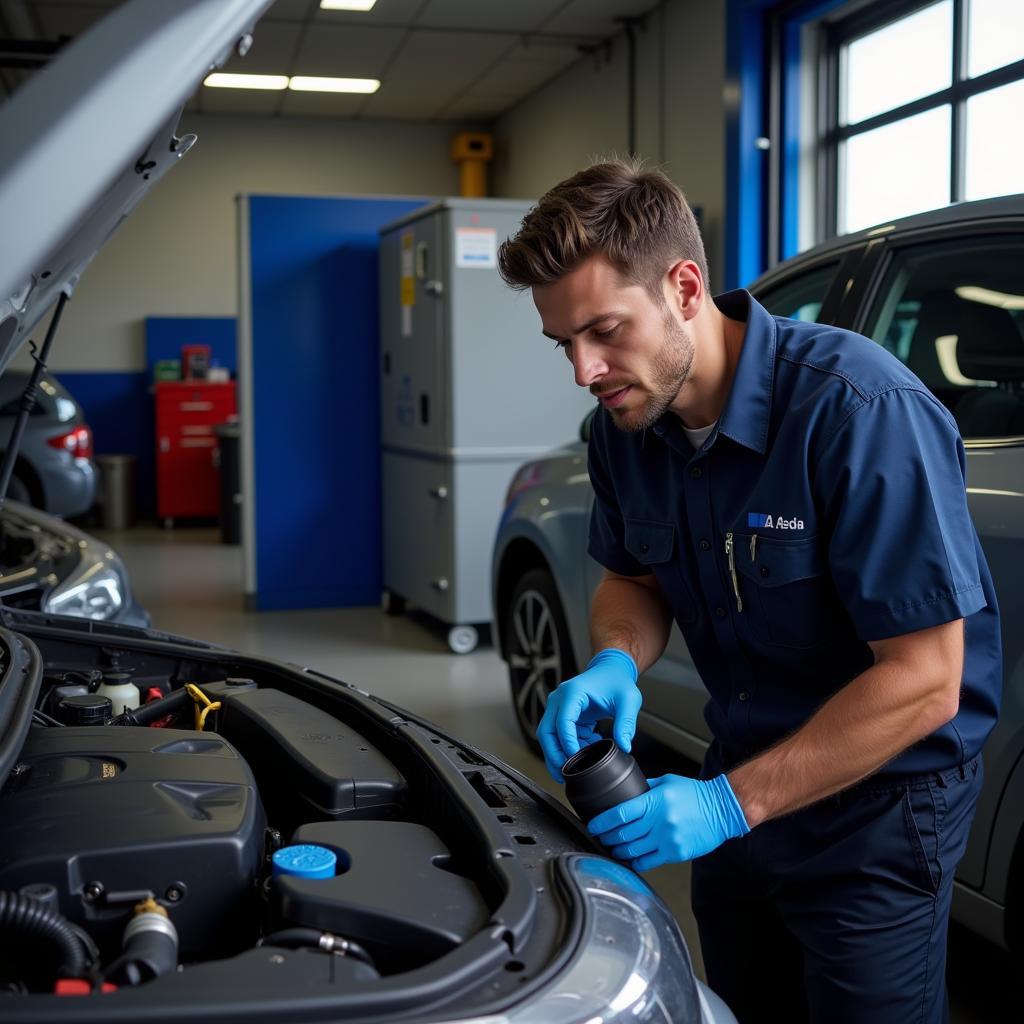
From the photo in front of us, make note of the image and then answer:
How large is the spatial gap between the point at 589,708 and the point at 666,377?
1.60ft

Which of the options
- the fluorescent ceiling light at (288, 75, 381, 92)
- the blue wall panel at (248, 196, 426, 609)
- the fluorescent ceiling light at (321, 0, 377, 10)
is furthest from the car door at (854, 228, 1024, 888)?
the fluorescent ceiling light at (288, 75, 381, 92)

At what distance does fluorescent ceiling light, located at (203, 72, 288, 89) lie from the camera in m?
9.88

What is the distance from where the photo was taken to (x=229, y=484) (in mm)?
9961

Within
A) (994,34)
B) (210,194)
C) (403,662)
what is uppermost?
(210,194)

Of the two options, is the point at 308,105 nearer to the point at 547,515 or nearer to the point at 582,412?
the point at 582,412

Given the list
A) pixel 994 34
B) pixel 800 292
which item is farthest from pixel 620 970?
pixel 994 34

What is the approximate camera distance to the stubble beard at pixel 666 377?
1511 millimetres

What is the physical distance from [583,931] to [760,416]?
28.8 inches

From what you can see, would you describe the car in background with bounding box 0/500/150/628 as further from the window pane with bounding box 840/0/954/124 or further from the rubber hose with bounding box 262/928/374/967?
the window pane with bounding box 840/0/954/124

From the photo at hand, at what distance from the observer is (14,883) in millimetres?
1111

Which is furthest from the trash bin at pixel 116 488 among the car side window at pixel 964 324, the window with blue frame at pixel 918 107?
the car side window at pixel 964 324

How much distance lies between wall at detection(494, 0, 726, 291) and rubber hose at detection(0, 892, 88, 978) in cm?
535

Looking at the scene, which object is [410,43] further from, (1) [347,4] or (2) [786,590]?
(2) [786,590]

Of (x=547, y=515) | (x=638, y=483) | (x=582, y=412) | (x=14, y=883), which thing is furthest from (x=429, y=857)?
(x=582, y=412)
